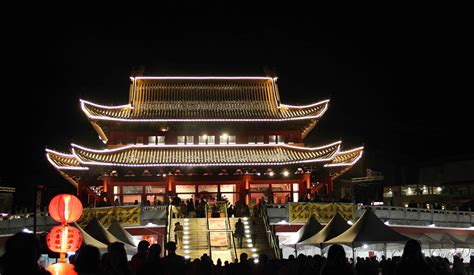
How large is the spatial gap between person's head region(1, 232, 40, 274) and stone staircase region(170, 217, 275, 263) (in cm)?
2102

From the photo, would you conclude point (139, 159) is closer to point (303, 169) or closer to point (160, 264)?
point (303, 169)

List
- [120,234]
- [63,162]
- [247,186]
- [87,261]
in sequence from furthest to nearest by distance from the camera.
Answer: [63,162] < [247,186] < [120,234] < [87,261]

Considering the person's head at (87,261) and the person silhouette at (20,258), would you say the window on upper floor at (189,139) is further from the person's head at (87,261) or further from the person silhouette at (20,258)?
the person silhouette at (20,258)

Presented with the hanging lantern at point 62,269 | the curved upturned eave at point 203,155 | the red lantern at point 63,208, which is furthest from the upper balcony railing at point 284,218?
the hanging lantern at point 62,269

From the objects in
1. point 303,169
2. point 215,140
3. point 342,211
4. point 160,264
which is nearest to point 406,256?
point 160,264

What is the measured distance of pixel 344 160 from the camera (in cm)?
3988

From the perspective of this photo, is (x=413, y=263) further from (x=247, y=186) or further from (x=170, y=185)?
(x=170, y=185)

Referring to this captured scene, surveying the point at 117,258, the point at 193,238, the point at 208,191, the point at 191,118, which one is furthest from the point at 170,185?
the point at 117,258

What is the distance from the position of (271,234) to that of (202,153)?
12.7 metres

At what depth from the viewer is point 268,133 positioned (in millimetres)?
41125

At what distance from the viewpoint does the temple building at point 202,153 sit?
3741cm

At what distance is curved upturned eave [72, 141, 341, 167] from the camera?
36500 mm

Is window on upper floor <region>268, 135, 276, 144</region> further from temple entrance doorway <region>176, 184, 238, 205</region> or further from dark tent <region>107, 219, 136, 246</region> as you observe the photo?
dark tent <region>107, 219, 136, 246</region>

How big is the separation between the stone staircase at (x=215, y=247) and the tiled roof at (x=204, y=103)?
11398 millimetres
